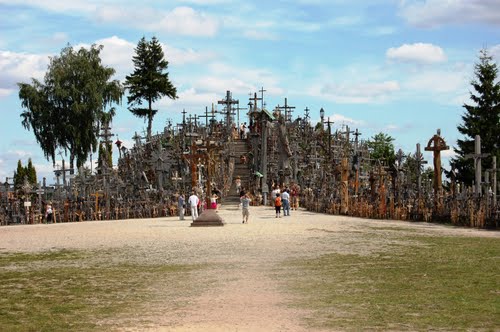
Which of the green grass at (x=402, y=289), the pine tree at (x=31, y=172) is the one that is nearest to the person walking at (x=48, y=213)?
the green grass at (x=402, y=289)

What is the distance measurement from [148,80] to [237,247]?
163ft

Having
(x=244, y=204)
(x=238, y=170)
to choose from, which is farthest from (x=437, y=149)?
(x=238, y=170)

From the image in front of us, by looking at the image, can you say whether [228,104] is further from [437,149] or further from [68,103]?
[437,149]

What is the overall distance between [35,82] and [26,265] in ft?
140

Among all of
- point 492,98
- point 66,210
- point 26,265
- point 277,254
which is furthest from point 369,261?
point 492,98

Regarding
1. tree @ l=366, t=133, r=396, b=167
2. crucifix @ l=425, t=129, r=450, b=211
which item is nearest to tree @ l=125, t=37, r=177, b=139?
tree @ l=366, t=133, r=396, b=167

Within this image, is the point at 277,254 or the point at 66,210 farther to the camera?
the point at 66,210

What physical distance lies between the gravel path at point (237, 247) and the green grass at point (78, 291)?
79cm

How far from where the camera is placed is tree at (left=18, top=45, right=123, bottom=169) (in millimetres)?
56594

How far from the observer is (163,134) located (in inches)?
2589

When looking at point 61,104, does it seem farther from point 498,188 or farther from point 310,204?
point 498,188

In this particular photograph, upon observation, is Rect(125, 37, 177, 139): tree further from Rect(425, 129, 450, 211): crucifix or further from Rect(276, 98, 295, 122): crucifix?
Rect(425, 129, 450, 211): crucifix

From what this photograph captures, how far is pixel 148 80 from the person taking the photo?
68.6 meters

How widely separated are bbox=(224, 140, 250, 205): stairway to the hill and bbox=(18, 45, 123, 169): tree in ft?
42.0
